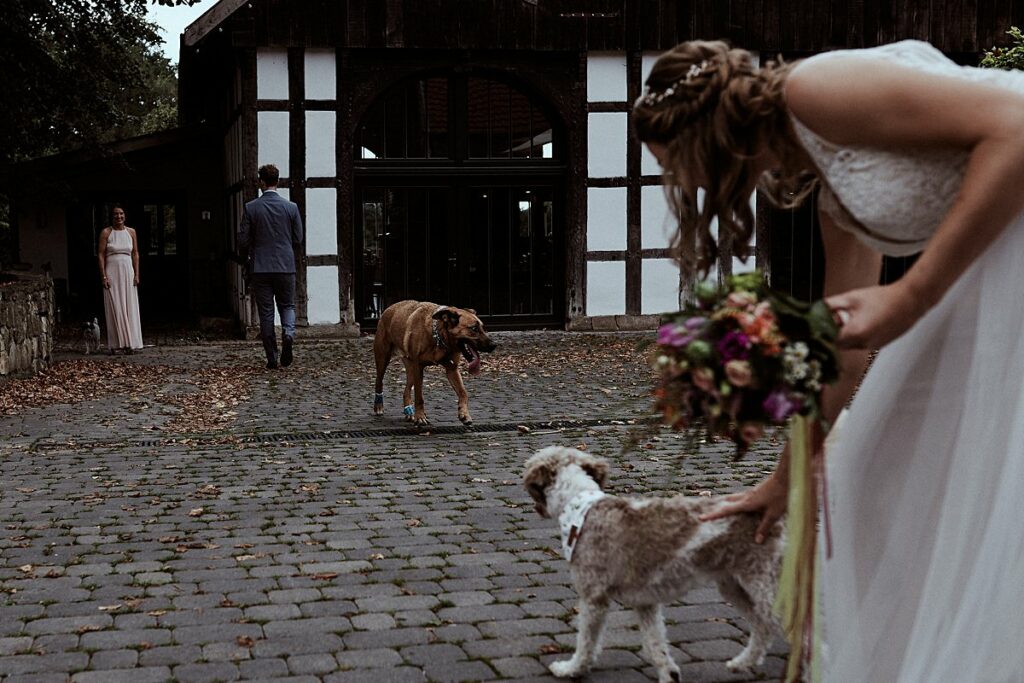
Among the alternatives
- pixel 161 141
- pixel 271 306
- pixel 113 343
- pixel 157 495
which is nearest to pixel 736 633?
pixel 157 495

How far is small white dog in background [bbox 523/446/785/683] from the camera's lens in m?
3.68

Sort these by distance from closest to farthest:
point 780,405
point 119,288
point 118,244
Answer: point 780,405 < point 119,288 < point 118,244

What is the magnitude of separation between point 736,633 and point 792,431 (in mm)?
2298

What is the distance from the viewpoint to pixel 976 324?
101 inches

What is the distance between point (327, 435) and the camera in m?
9.95

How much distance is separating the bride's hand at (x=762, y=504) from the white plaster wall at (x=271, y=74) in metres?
16.6

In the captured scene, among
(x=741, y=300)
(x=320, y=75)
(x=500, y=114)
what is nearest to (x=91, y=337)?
(x=320, y=75)

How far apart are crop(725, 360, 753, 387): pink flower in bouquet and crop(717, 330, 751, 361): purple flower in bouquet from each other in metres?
0.02

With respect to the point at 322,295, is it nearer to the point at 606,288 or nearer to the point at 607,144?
the point at 606,288

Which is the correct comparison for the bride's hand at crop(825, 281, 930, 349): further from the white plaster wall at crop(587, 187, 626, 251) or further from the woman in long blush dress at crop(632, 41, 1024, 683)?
the white plaster wall at crop(587, 187, 626, 251)

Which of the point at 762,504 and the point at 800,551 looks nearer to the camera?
the point at 800,551

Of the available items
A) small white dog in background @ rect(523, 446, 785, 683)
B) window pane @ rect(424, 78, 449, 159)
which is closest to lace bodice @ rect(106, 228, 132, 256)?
window pane @ rect(424, 78, 449, 159)

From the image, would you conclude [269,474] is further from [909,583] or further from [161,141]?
[161,141]

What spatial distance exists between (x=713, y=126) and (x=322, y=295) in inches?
682
